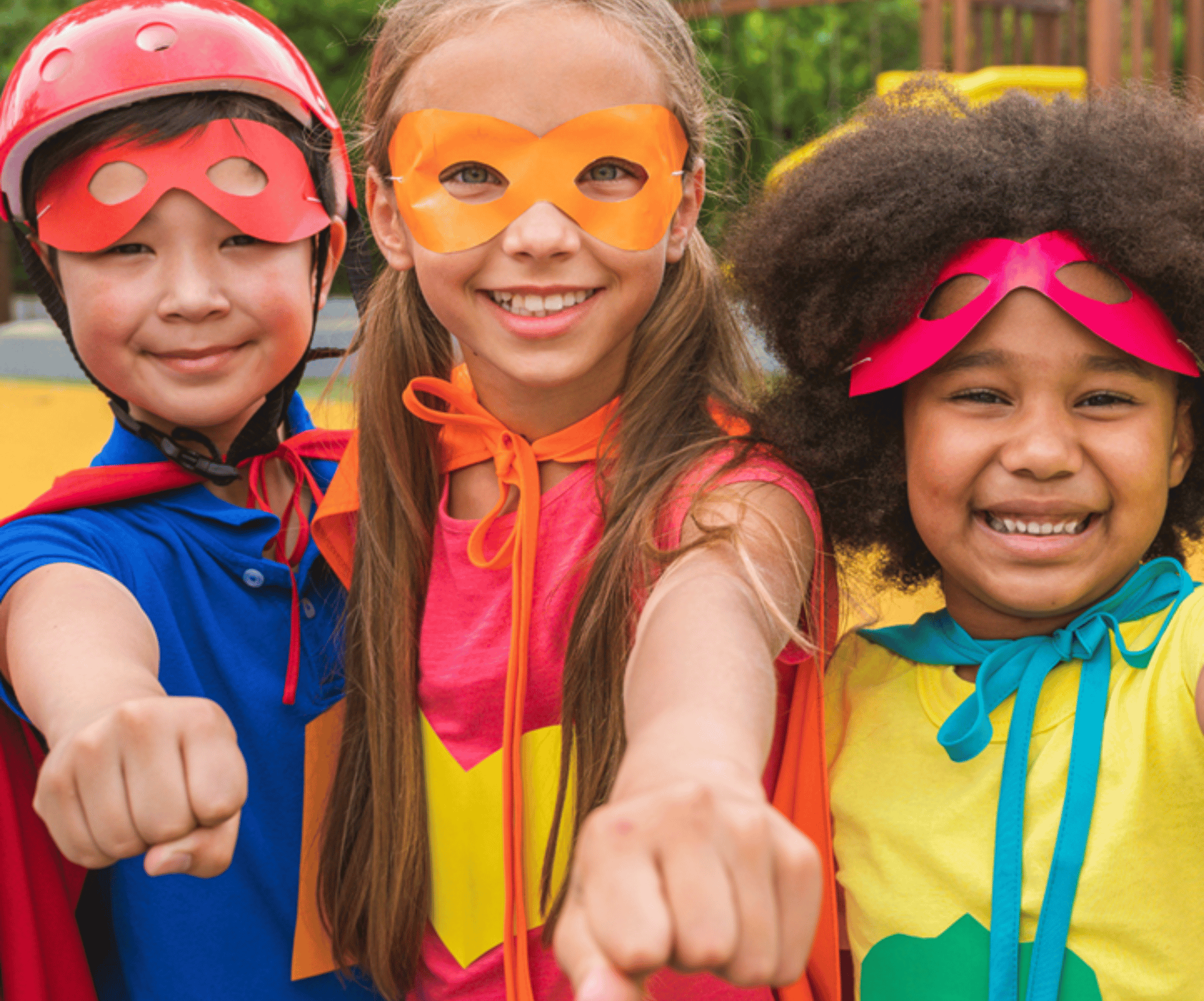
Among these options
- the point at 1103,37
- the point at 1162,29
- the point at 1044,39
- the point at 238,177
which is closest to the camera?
the point at 238,177

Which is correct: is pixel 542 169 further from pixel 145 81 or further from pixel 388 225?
pixel 145 81

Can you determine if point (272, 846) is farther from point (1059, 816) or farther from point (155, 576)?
point (1059, 816)

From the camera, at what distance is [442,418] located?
189 centimetres

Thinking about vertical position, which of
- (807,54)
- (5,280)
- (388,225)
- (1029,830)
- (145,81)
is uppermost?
(145,81)

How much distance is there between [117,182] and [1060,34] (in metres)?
12.4

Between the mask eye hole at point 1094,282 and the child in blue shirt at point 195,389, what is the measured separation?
1191 mm

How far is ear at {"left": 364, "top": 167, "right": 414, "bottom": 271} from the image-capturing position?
6.41 feet

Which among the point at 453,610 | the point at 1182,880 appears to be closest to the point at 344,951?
the point at 453,610

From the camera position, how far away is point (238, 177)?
2078mm

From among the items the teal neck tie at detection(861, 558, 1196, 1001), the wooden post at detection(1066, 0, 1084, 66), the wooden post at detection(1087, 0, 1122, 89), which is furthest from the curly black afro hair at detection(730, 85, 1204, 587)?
the wooden post at detection(1066, 0, 1084, 66)

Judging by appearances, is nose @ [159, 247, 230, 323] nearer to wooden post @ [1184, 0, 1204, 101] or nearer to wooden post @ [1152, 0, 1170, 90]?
wooden post @ [1184, 0, 1204, 101]

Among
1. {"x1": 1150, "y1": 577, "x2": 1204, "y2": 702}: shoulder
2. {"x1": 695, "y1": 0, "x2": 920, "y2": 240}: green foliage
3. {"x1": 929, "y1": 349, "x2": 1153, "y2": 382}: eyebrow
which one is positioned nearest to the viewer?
{"x1": 1150, "y1": 577, "x2": 1204, "y2": 702}: shoulder

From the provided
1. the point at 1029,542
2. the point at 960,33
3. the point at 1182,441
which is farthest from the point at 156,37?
the point at 960,33

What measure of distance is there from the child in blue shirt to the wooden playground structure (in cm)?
295
